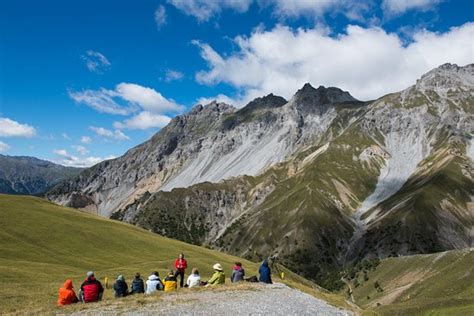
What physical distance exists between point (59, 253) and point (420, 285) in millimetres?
84631

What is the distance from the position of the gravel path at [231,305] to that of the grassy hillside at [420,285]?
32993 millimetres

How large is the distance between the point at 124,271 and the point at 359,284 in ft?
368

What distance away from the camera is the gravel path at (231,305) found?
109 ft

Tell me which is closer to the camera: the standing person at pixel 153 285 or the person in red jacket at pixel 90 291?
the person in red jacket at pixel 90 291

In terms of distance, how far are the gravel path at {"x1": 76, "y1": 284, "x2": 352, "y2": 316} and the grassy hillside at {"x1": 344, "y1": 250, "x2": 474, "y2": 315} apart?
108 ft

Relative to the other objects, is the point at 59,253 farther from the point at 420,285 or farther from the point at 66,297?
the point at 420,285

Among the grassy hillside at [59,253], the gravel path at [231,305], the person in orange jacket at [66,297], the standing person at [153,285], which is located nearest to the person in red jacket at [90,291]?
the person in orange jacket at [66,297]

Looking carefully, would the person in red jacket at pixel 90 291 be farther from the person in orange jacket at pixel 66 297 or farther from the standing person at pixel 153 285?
the standing person at pixel 153 285

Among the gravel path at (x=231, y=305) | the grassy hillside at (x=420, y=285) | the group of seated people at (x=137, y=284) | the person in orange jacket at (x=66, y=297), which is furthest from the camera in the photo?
the grassy hillside at (x=420, y=285)

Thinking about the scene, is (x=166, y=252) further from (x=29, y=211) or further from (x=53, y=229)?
(x=29, y=211)

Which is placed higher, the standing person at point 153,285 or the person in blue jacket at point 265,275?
the person in blue jacket at point 265,275

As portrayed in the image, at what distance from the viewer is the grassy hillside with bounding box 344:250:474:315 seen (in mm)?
72675

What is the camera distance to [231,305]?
35719 millimetres

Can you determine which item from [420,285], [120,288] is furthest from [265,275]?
[420,285]
